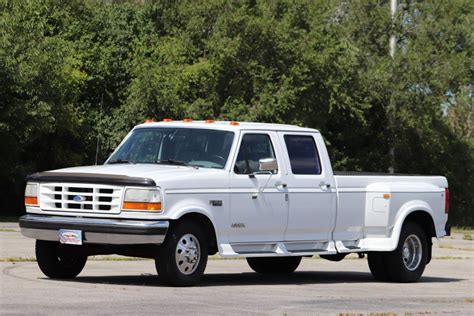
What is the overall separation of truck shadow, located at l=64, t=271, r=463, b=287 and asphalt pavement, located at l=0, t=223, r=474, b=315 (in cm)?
1

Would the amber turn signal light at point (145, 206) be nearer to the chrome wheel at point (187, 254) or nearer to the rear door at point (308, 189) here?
the chrome wheel at point (187, 254)

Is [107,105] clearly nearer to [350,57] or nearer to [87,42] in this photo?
[87,42]

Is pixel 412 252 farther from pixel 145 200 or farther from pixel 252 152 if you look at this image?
pixel 145 200

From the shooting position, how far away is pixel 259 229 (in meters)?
14.5

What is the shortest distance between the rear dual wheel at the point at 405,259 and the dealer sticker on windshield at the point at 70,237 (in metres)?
5.02

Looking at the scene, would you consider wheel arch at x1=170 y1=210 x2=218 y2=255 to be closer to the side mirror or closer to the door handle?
the side mirror

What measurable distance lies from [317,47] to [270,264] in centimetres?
3118

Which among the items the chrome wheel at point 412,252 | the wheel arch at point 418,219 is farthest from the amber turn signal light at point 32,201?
the chrome wheel at point 412,252

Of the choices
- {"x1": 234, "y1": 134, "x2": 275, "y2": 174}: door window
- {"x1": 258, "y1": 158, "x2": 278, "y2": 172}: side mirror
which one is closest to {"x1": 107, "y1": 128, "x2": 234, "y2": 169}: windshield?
{"x1": 234, "y1": 134, "x2": 275, "y2": 174}: door window

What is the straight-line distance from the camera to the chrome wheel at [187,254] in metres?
13.4

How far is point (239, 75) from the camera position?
46.6 metres

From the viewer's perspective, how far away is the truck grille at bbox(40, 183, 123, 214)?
13.3 meters

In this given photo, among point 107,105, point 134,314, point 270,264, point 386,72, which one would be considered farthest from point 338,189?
point 386,72

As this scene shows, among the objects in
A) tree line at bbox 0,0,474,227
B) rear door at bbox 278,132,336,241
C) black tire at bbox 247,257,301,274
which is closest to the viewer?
rear door at bbox 278,132,336,241
